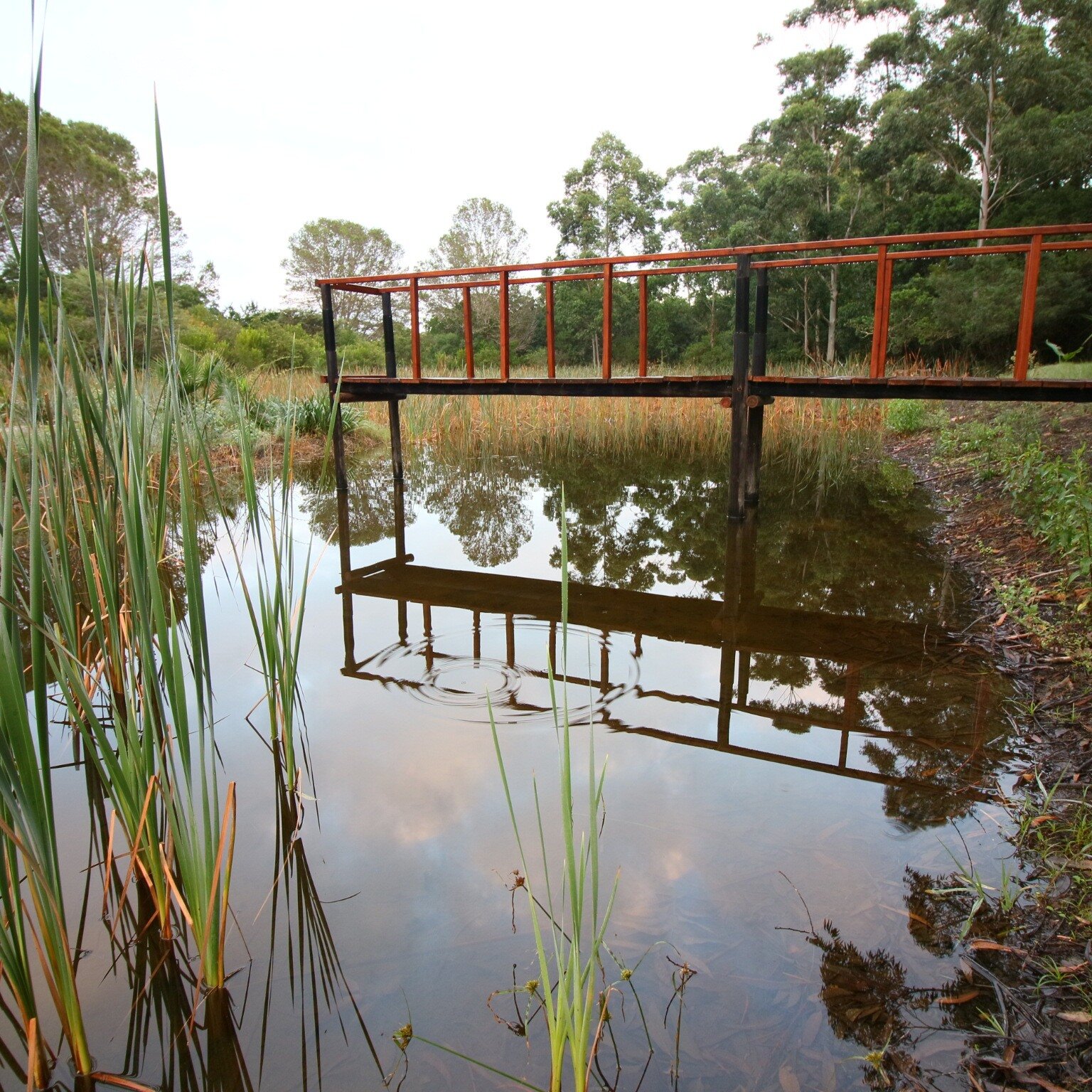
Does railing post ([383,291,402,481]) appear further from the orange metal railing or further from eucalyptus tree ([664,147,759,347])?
eucalyptus tree ([664,147,759,347])

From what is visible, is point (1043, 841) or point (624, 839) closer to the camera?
point (1043, 841)

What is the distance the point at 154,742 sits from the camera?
64.3 inches

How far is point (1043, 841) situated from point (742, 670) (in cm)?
159

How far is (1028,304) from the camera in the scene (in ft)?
16.8

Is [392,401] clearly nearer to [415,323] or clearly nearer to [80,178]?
[415,323]

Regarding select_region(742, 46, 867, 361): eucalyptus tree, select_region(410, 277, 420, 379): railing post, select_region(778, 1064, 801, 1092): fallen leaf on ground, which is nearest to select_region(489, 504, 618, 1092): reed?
select_region(778, 1064, 801, 1092): fallen leaf on ground

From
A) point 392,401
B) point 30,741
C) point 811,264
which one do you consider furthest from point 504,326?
point 30,741

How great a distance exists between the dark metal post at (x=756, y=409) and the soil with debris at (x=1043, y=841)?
2100 millimetres

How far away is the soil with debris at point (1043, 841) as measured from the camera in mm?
1556

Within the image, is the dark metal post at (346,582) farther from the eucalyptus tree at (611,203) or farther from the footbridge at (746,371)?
the eucalyptus tree at (611,203)

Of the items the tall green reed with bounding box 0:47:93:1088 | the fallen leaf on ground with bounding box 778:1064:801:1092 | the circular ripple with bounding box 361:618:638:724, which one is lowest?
the fallen leaf on ground with bounding box 778:1064:801:1092

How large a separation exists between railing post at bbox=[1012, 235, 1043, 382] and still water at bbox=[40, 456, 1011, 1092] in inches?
60.3

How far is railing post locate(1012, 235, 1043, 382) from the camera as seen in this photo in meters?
5.07

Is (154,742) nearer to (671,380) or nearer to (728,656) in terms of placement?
(728,656)
